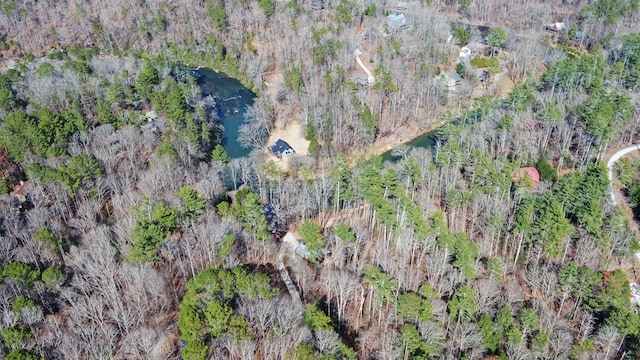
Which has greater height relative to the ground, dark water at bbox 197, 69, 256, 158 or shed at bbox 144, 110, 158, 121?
shed at bbox 144, 110, 158, 121

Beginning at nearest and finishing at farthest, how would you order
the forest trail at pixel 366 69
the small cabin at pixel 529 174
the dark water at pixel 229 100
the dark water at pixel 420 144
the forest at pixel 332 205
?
the forest at pixel 332 205 < the small cabin at pixel 529 174 < the dark water at pixel 420 144 < the dark water at pixel 229 100 < the forest trail at pixel 366 69

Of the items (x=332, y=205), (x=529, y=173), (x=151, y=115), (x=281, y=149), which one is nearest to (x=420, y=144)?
(x=529, y=173)

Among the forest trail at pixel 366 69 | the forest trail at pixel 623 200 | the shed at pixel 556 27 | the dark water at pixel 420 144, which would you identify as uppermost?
the shed at pixel 556 27

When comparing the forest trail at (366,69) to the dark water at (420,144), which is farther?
the forest trail at (366,69)

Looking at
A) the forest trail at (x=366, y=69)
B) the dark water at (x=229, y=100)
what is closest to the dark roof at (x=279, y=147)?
the dark water at (x=229, y=100)

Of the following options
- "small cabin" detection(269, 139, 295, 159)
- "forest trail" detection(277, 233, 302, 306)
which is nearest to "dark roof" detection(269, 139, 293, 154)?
"small cabin" detection(269, 139, 295, 159)

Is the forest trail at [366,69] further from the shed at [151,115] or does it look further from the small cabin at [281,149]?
the shed at [151,115]

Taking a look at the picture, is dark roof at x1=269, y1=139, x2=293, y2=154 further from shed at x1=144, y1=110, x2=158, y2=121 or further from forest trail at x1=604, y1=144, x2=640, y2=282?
forest trail at x1=604, y1=144, x2=640, y2=282
